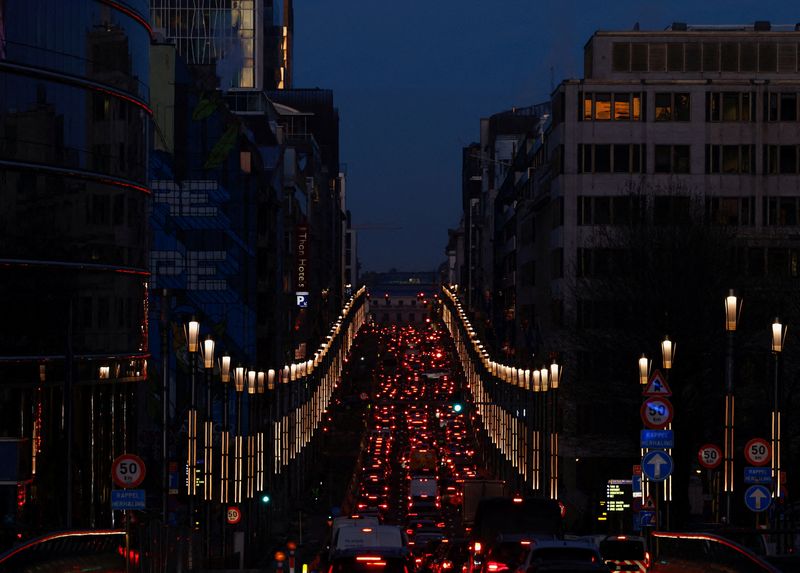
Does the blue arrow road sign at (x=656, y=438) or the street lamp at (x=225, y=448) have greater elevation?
the blue arrow road sign at (x=656, y=438)

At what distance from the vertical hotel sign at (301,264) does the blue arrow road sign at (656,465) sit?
495 feet

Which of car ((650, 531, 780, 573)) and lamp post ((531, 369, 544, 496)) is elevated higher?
car ((650, 531, 780, 573))

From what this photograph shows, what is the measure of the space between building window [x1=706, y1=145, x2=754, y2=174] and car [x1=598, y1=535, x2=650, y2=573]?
65.6 meters

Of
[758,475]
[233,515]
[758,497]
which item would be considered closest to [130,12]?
[233,515]

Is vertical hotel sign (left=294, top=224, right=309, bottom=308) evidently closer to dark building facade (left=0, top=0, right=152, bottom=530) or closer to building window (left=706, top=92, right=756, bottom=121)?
building window (left=706, top=92, right=756, bottom=121)

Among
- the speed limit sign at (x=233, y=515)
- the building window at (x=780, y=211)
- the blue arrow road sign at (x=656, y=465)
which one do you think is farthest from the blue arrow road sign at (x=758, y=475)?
the building window at (x=780, y=211)

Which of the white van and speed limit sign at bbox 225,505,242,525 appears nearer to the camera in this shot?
the white van

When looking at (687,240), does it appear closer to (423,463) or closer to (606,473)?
(606,473)

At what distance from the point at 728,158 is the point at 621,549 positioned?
6682cm

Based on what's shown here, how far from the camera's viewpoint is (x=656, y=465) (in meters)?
36.8

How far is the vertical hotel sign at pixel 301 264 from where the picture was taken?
619 feet

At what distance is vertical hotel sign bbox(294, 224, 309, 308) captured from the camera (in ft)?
619

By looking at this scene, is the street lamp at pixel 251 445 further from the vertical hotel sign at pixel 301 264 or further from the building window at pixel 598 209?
the vertical hotel sign at pixel 301 264

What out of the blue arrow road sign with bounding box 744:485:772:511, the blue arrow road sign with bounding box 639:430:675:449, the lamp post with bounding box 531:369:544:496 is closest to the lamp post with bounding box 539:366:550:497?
the lamp post with bounding box 531:369:544:496
